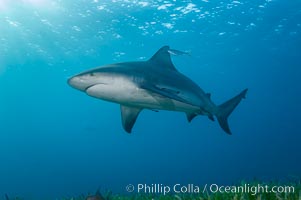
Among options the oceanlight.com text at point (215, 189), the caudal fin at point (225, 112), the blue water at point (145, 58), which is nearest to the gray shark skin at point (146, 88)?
the caudal fin at point (225, 112)

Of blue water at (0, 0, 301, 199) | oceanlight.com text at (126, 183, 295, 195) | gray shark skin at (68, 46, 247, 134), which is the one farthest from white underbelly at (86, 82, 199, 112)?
blue water at (0, 0, 301, 199)

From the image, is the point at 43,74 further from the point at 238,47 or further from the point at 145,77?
the point at 145,77

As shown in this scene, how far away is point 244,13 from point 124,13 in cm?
1065

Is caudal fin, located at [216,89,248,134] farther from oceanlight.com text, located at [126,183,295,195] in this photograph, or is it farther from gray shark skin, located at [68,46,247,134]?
oceanlight.com text, located at [126,183,295,195]

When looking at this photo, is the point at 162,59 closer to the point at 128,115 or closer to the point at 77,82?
the point at 128,115

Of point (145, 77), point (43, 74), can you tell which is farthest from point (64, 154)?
point (145, 77)

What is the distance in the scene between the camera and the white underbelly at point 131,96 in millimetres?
6309

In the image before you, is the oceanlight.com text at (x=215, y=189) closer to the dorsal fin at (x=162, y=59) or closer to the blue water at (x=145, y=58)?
the blue water at (x=145, y=58)

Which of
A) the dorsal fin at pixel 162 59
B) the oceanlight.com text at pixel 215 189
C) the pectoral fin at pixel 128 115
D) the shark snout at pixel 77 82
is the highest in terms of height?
the dorsal fin at pixel 162 59

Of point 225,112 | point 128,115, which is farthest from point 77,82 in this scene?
point 225,112

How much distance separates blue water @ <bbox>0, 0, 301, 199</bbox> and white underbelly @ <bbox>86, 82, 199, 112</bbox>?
3.66 m

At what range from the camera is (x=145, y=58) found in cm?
3850

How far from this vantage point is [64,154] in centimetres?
17638

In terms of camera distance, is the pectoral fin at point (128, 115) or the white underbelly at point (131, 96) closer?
the white underbelly at point (131, 96)
